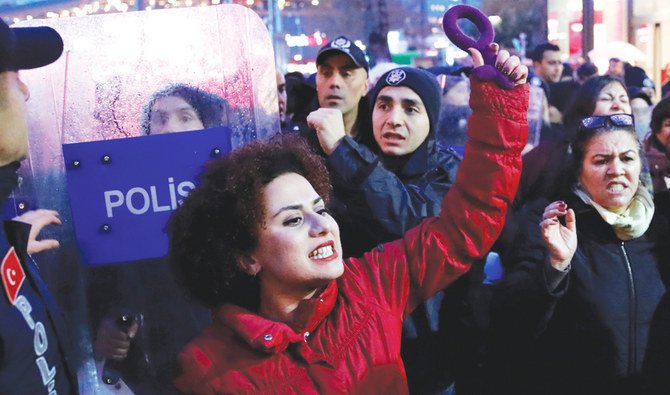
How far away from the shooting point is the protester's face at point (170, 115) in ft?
7.89

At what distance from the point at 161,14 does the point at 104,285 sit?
2.65ft

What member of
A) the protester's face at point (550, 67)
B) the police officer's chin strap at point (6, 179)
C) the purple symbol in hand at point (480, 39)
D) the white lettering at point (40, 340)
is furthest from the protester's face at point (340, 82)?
the protester's face at point (550, 67)

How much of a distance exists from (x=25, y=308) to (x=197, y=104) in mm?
904

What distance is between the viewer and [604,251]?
2736mm

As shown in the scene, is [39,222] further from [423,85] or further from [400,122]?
[423,85]

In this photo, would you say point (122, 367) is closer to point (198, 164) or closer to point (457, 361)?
point (198, 164)

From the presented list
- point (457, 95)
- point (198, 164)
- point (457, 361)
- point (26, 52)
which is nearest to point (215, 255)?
point (198, 164)

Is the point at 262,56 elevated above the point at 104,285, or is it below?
above

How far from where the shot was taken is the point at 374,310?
6.88ft

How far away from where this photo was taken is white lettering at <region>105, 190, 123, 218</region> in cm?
233

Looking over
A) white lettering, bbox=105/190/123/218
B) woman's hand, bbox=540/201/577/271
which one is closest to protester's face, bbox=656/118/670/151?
woman's hand, bbox=540/201/577/271

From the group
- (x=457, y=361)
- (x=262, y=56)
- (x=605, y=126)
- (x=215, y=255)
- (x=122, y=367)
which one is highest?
(x=262, y=56)

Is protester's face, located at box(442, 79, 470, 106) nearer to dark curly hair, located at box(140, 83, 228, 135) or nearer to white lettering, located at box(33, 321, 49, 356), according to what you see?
dark curly hair, located at box(140, 83, 228, 135)

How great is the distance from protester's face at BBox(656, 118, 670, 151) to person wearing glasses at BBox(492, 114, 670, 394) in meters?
1.16
